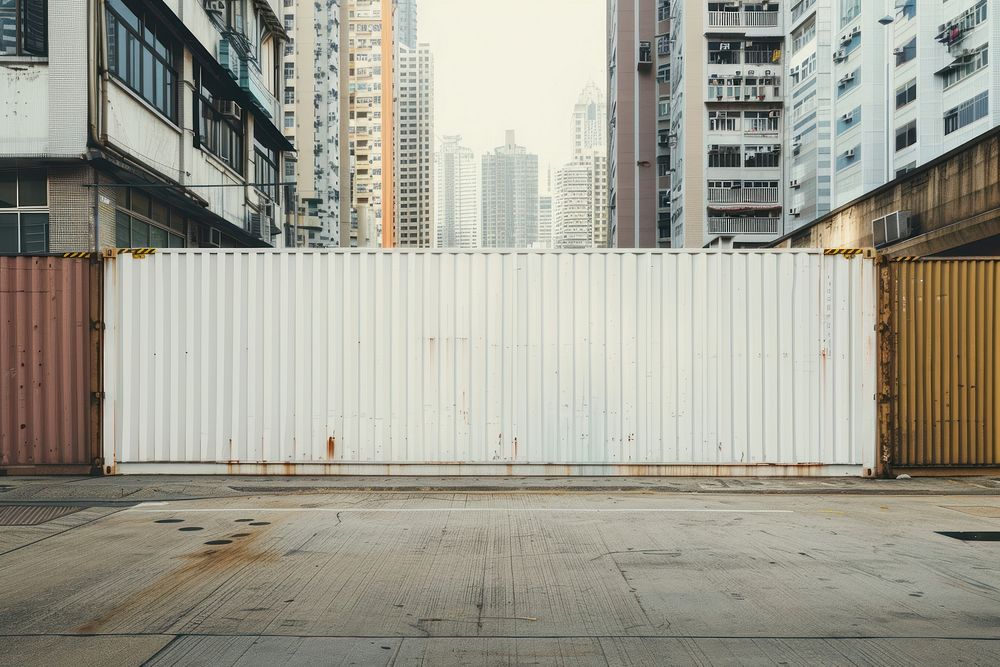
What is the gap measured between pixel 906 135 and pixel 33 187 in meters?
44.0

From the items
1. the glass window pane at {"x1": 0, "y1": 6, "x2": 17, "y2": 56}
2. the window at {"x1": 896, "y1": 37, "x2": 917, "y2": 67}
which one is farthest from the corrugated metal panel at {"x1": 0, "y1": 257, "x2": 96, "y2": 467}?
the window at {"x1": 896, "y1": 37, "x2": 917, "y2": 67}

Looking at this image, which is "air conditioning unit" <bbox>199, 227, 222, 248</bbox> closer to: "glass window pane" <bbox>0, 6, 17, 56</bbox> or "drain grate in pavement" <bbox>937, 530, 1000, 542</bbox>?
"glass window pane" <bbox>0, 6, 17, 56</bbox>

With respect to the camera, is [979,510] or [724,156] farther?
[724,156]

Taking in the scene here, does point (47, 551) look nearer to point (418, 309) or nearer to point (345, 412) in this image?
point (345, 412)

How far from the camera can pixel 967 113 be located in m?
40.2

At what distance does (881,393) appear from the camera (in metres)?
11.7

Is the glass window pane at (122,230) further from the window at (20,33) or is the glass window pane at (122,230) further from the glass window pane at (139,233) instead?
the window at (20,33)

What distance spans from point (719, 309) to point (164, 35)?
59.6 feet

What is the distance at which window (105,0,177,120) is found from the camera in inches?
723

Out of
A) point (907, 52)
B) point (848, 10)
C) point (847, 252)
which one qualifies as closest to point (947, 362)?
point (847, 252)

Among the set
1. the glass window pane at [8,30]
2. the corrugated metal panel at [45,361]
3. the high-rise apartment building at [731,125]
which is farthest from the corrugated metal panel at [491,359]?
the high-rise apartment building at [731,125]

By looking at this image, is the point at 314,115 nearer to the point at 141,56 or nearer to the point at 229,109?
the point at 229,109

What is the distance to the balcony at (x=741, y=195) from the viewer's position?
63.6 metres

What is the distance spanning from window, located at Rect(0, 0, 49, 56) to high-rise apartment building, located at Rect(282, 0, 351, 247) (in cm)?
5570
